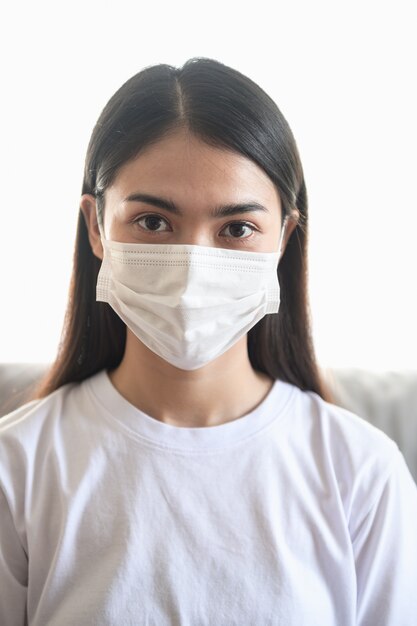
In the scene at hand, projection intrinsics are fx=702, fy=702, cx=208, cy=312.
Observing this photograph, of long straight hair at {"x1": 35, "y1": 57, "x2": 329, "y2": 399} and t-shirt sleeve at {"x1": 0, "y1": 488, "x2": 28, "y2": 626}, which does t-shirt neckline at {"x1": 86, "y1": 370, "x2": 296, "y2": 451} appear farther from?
t-shirt sleeve at {"x1": 0, "y1": 488, "x2": 28, "y2": 626}

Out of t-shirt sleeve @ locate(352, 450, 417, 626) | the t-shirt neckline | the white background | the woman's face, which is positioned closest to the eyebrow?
the woman's face

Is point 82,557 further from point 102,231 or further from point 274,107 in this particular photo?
point 274,107

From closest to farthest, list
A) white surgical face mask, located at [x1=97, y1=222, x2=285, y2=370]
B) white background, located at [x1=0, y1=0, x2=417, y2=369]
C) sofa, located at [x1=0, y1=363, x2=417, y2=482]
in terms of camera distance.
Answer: white surgical face mask, located at [x1=97, y1=222, x2=285, y2=370]
sofa, located at [x1=0, y1=363, x2=417, y2=482]
white background, located at [x1=0, y1=0, x2=417, y2=369]

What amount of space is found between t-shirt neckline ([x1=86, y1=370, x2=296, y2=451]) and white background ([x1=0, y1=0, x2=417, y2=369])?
91 centimetres

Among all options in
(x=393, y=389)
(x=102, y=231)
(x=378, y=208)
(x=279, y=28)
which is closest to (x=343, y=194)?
(x=378, y=208)

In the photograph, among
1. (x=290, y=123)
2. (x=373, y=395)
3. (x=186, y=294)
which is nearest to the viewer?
(x=186, y=294)

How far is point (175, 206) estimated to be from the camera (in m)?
1.11

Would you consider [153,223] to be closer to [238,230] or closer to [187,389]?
[238,230]

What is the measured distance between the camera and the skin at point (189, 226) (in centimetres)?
111

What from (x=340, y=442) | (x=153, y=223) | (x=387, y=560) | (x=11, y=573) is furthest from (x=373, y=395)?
(x=11, y=573)

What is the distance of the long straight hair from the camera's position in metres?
1.15

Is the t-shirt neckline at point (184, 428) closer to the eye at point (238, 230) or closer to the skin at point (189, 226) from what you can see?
the skin at point (189, 226)

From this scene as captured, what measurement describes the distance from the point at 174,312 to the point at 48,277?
1.30 metres

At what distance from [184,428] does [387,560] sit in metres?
0.41
